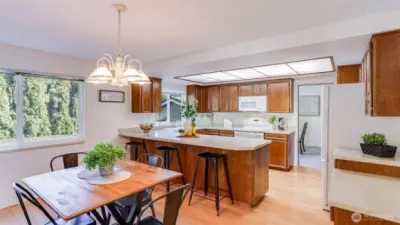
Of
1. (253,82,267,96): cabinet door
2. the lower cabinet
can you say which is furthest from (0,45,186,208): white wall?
the lower cabinet

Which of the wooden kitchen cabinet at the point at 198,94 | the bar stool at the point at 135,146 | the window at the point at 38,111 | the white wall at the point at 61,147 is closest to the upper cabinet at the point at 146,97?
the white wall at the point at 61,147

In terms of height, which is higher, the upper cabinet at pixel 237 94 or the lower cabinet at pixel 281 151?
the upper cabinet at pixel 237 94

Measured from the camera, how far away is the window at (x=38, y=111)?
3037 mm

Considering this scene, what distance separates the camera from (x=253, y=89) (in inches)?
215

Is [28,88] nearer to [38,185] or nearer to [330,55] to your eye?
[38,185]

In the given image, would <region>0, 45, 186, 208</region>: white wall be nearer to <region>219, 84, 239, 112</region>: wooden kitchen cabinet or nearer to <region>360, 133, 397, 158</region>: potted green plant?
<region>219, 84, 239, 112</region>: wooden kitchen cabinet

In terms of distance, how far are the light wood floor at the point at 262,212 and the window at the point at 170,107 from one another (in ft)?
8.06

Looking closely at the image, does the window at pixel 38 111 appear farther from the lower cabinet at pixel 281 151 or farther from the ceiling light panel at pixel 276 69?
the lower cabinet at pixel 281 151

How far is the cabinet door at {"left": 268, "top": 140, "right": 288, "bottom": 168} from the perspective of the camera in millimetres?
4570

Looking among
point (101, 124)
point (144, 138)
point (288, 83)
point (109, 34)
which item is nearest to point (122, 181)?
point (109, 34)

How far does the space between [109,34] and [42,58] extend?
1493 mm

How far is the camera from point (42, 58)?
326 centimetres

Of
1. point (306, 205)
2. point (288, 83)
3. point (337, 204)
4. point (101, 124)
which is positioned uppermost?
point (288, 83)

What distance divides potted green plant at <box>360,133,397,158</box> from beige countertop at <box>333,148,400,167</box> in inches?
2.2
